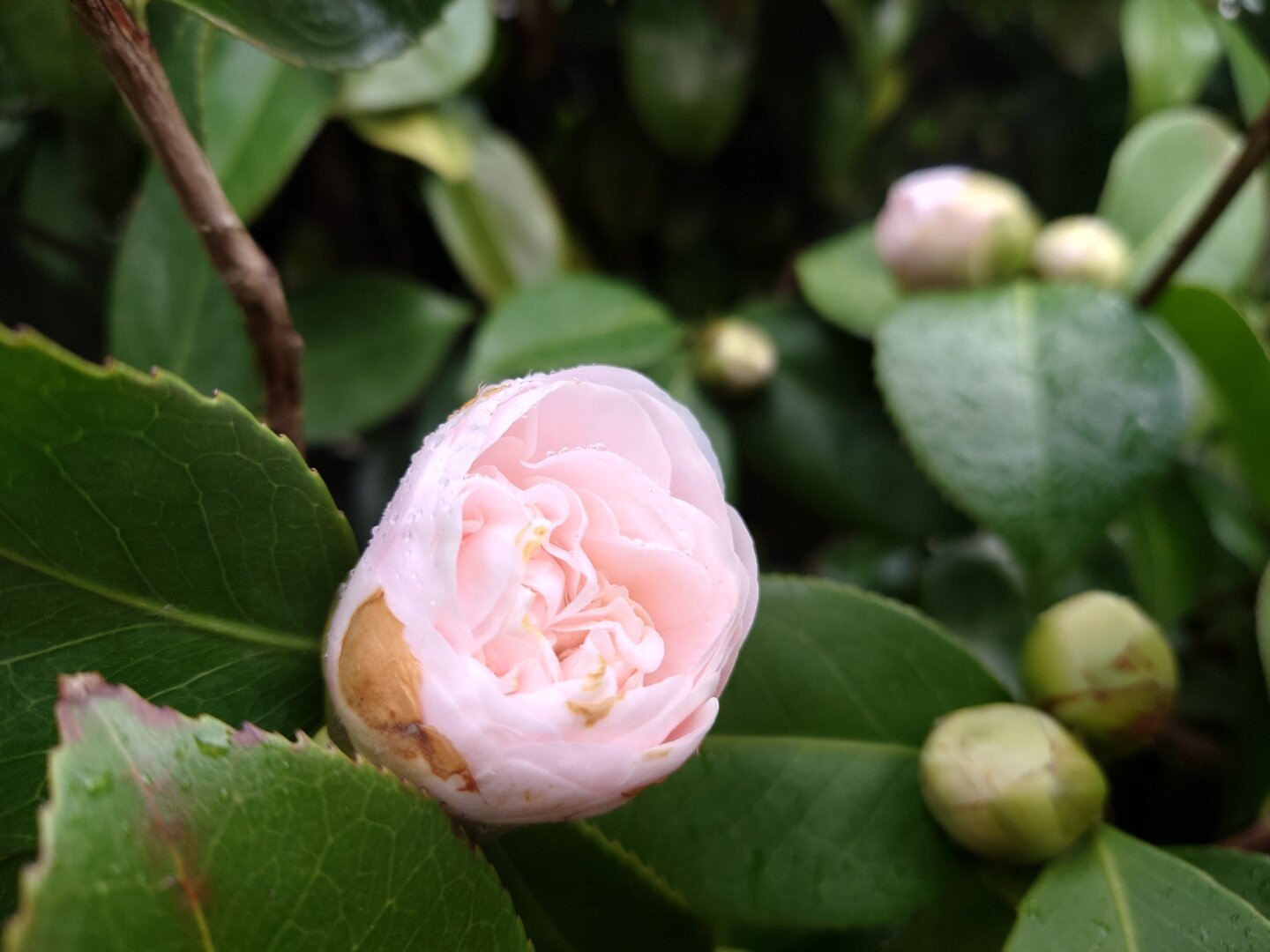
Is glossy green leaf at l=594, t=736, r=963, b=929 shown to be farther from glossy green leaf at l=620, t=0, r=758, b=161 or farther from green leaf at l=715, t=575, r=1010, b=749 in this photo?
glossy green leaf at l=620, t=0, r=758, b=161

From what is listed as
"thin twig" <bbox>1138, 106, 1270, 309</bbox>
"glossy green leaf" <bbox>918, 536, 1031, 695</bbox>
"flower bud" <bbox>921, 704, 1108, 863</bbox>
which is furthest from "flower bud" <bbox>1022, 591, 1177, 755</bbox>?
"thin twig" <bbox>1138, 106, 1270, 309</bbox>

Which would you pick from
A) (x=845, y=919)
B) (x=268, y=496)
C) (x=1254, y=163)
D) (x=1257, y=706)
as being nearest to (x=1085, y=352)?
(x=1254, y=163)

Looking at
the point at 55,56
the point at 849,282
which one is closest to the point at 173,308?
the point at 55,56

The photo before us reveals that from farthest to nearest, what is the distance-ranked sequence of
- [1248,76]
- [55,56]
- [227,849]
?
[1248,76] → [55,56] → [227,849]

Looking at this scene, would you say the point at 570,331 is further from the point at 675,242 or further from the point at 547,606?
the point at 547,606

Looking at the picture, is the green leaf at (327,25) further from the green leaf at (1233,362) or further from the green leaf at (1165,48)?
the green leaf at (1165,48)
